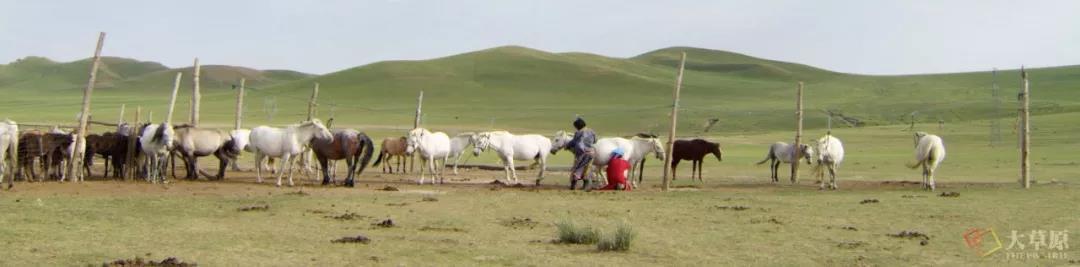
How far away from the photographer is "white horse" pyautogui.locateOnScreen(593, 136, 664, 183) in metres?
22.6

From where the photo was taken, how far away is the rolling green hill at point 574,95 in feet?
253

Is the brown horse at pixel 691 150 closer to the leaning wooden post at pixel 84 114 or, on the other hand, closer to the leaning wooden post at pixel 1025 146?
the leaning wooden post at pixel 1025 146

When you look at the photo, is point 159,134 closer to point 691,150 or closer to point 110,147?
point 110,147

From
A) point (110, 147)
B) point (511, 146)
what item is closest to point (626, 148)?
point (511, 146)

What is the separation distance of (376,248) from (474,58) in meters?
127

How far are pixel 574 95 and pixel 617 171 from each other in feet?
291

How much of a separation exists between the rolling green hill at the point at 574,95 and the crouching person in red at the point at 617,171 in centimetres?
4578

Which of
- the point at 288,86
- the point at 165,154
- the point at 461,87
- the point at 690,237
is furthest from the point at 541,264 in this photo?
the point at 288,86

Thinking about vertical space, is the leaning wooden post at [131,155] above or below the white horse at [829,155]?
below

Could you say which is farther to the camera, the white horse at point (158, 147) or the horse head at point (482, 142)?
the horse head at point (482, 142)

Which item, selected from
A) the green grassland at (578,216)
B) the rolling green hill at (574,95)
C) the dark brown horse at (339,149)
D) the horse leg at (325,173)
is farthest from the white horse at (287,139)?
the rolling green hill at (574,95)

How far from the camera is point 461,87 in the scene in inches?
4518

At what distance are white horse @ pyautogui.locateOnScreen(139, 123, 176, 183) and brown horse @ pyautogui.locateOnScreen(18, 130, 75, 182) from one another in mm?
1530

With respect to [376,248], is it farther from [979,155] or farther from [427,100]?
[427,100]
